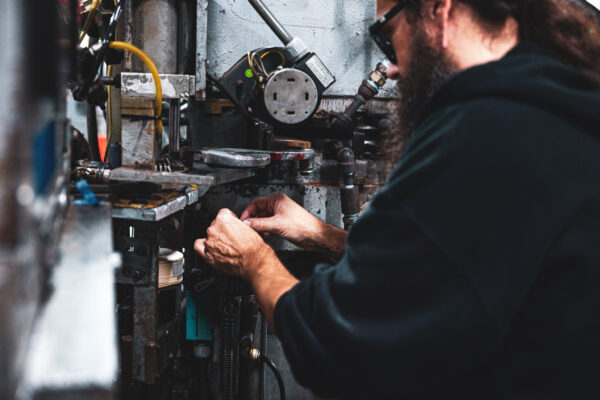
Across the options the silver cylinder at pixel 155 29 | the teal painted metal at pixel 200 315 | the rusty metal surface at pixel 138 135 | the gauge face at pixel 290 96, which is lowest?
the teal painted metal at pixel 200 315

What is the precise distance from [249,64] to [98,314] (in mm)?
1163

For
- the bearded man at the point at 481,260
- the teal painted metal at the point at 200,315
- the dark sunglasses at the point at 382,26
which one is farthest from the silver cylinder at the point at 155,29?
the bearded man at the point at 481,260

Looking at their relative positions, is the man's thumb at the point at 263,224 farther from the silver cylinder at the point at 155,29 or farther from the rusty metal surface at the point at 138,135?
the silver cylinder at the point at 155,29

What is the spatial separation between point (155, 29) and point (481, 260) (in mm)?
1176

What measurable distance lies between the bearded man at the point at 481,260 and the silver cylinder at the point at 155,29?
0.94m

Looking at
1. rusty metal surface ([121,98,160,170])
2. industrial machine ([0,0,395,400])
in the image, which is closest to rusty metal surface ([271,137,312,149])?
industrial machine ([0,0,395,400])

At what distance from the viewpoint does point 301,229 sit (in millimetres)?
1403

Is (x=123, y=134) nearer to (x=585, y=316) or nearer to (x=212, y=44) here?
(x=212, y=44)

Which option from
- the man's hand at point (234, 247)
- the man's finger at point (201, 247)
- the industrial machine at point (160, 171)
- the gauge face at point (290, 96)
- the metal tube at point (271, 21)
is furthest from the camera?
the metal tube at point (271, 21)

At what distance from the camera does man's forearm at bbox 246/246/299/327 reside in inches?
35.9

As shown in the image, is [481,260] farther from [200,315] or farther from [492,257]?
[200,315]

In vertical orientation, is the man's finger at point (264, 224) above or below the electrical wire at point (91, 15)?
below

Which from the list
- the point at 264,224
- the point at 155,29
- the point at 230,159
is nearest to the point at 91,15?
the point at 155,29

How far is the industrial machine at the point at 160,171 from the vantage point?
0.33 metres
